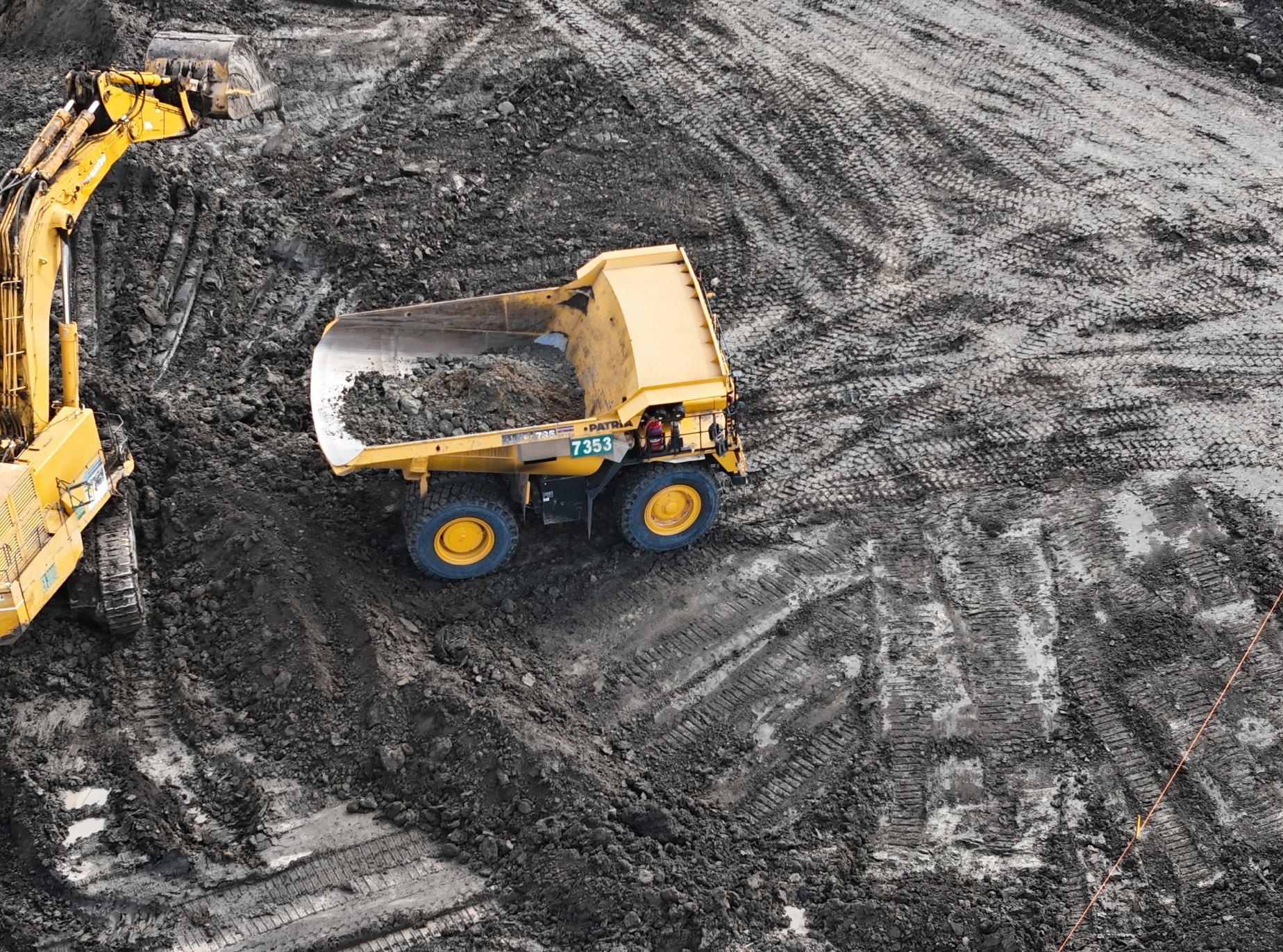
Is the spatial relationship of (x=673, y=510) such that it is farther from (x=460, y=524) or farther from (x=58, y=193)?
(x=58, y=193)

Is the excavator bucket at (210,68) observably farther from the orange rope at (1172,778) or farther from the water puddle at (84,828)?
the orange rope at (1172,778)

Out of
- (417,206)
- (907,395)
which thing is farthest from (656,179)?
(907,395)

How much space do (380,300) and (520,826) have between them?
5.38m

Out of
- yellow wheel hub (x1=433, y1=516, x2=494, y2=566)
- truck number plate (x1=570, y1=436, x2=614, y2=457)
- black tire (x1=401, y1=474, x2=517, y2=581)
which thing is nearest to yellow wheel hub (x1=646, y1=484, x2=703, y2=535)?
truck number plate (x1=570, y1=436, x2=614, y2=457)

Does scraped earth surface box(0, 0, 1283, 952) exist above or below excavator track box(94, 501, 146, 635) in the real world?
above

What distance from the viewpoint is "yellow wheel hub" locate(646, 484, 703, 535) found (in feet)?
27.4

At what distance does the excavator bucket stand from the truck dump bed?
197 centimetres

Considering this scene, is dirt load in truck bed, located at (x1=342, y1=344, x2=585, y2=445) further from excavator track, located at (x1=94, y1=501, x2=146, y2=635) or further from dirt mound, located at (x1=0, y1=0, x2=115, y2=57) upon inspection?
dirt mound, located at (x1=0, y1=0, x2=115, y2=57)

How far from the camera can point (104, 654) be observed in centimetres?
779

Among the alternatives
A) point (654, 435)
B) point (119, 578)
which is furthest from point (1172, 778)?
point (119, 578)

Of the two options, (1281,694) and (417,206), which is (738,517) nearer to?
(1281,694)

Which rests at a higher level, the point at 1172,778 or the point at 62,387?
the point at 1172,778

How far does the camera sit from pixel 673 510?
8508 millimetres

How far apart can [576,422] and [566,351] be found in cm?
148
